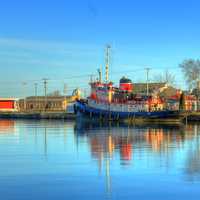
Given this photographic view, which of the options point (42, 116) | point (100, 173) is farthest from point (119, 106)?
point (100, 173)

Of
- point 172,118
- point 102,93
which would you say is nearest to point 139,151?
point 172,118

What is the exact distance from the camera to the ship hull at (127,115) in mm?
66812

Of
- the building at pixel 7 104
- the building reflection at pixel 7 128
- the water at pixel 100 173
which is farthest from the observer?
the building at pixel 7 104

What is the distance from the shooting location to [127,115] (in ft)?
226

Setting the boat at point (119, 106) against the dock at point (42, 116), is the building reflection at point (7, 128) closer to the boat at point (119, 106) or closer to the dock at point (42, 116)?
the boat at point (119, 106)

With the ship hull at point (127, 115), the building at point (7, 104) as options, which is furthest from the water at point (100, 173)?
the building at point (7, 104)

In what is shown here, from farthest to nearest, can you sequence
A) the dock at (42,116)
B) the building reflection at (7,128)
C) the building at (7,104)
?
the building at (7,104), the dock at (42,116), the building reflection at (7,128)

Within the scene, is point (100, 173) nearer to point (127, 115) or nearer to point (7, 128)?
point (7, 128)

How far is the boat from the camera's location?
67369 millimetres

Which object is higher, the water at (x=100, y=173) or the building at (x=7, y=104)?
the building at (x=7, y=104)

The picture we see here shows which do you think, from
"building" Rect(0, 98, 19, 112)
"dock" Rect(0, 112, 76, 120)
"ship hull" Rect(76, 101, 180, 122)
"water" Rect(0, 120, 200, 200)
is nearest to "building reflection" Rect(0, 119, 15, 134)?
"ship hull" Rect(76, 101, 180, 122)

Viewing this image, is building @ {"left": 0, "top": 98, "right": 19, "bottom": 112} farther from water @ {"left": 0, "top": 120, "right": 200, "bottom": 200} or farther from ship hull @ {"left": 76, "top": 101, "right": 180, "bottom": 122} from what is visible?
water @ {"left": 0, "top": 120, "right": 200, "bottom": 200}

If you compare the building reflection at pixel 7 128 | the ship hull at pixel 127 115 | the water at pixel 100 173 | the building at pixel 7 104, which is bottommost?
the building reflection at pixel 7 128

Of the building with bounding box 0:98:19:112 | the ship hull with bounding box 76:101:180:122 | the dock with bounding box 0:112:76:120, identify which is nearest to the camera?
the ship hull with bounding box 76:101:180:122
